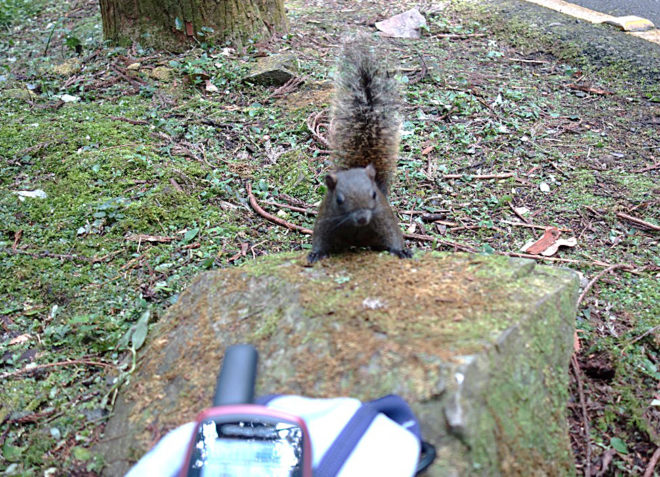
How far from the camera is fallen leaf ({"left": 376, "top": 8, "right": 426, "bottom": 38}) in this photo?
648 cm

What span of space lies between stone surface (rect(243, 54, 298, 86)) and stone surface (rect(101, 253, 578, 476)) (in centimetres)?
320

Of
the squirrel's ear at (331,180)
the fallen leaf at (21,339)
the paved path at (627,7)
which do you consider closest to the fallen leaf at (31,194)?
the fallen leaf at (21,339)

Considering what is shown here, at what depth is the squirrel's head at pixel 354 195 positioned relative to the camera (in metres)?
2.58

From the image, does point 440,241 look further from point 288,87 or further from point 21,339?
point 288,87

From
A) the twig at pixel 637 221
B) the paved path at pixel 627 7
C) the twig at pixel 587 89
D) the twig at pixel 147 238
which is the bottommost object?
the twig at pixel 147 238

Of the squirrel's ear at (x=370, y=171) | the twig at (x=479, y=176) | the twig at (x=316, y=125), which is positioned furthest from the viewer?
the twig at (x=316, y=125)

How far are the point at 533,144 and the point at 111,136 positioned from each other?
3.31 meters

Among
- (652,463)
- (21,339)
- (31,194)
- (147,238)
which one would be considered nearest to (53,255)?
(147,238)

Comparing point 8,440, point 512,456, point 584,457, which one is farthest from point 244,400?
point 584,457

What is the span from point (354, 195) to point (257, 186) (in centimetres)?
159

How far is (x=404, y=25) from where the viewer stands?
6613mm

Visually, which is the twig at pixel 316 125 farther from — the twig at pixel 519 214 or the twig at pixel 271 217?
the twig at pixel 519 214

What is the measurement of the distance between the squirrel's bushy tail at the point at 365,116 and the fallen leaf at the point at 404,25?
11.7 feet

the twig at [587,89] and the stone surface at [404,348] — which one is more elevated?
the twig at [587,89]
